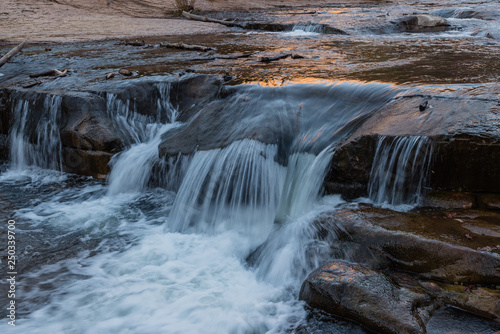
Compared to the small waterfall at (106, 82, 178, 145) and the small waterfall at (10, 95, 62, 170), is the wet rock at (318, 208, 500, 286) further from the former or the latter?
the small waterfall at (10, 95, 62, 170)

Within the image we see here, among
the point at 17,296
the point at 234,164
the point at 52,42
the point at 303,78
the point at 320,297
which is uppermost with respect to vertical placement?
the point at 52,42

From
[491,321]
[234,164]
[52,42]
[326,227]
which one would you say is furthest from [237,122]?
[52,42]

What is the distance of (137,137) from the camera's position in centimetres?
738

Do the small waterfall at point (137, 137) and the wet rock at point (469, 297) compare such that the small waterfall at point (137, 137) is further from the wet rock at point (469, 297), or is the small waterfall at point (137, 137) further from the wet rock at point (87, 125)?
the wet rock at point (469, 297)

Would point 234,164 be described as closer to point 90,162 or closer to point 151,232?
point 151,232

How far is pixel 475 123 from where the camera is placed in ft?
14.5

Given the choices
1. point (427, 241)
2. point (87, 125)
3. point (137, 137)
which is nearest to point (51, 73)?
point (87, 125)

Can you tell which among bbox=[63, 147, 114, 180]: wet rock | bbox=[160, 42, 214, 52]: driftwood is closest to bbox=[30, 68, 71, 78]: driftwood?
bbox=[63, 147, 114, 180]: wet rock

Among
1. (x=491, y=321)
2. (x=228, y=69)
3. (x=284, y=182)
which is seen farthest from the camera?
(x=228, y=69)

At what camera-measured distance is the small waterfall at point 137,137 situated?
6.74 m

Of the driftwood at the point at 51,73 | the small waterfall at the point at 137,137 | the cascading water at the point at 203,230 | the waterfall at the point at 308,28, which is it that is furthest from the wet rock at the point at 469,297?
the waterfall at the point at 308,28

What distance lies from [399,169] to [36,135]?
6374mm

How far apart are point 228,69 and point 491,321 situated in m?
6.25

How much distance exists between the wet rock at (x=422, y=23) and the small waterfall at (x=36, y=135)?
1096 centimetres
